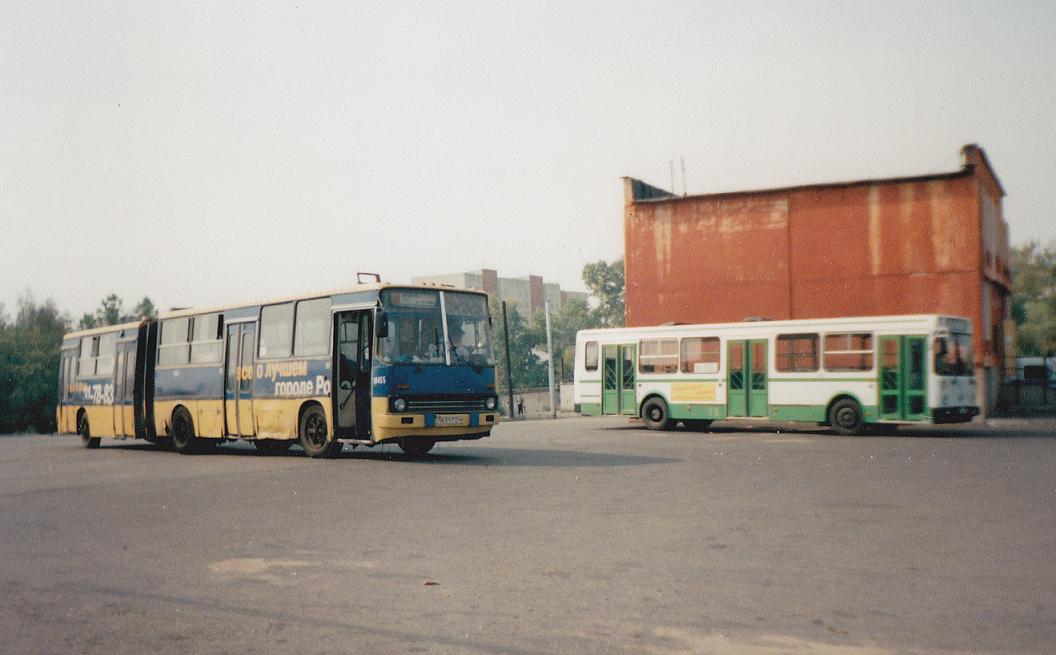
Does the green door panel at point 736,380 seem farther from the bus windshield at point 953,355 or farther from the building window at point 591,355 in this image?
the bus windshield at point 953,355

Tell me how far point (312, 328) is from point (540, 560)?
11.8 metres

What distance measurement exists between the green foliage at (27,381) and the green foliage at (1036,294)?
6138 cm

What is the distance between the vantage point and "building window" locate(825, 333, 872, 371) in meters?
23.9

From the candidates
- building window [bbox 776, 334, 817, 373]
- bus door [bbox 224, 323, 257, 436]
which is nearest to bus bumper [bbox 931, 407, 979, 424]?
building window [bbox 776, 334, 817, 373]

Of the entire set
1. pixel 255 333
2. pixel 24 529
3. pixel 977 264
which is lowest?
pixel 24 529

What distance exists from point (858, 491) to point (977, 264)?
80.5ft

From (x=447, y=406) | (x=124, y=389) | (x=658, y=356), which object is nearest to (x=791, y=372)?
(x=658, y=356)

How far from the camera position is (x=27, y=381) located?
58.6m

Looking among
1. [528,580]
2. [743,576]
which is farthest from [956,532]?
[528,580]

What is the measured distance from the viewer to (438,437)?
1770 cm

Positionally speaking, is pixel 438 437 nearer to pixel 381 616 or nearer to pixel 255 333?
pixel 255 333

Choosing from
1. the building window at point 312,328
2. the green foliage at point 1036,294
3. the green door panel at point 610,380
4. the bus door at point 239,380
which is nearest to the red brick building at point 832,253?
the green door panel at point 610,380

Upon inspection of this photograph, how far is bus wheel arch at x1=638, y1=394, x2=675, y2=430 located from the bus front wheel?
4.71 meters

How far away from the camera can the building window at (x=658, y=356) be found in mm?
27359
